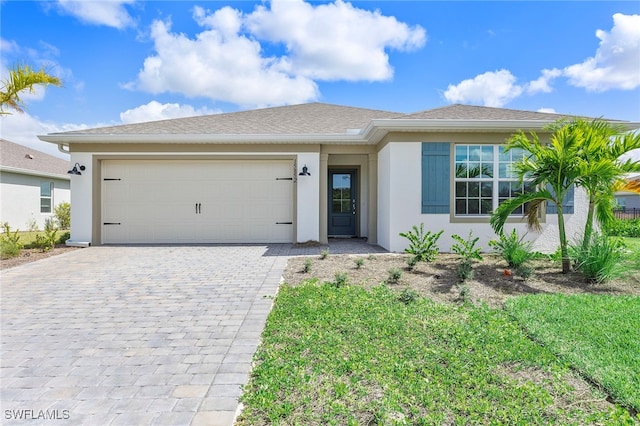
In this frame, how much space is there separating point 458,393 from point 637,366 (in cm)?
157

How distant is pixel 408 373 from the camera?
2.56 metres

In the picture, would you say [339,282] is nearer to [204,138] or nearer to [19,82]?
[204,138]

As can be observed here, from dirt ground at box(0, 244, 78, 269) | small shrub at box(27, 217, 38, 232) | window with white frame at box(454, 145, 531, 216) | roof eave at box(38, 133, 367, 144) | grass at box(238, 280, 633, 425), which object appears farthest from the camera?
small shrub at box(27, 217, 38, 232)

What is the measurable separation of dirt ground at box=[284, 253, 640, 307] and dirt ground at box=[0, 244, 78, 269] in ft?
19.0

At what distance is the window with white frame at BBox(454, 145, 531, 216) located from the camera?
815 centimetres

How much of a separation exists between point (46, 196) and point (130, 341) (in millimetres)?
17118

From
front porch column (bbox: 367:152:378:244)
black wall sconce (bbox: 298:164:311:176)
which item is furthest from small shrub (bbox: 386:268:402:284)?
black wall sconce (bbox: 298:164:311:176)

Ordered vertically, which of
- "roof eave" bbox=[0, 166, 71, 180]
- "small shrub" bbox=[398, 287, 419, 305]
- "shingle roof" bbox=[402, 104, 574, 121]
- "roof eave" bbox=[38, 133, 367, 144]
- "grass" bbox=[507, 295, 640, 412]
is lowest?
"grass" bbox=[507, 295, 640, 412]

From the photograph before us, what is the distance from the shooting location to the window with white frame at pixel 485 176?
8148mm

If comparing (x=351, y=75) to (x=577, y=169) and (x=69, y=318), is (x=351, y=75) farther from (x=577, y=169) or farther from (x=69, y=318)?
(x=69, y=318)

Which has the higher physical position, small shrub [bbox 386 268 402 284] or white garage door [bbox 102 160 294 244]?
white garage door [bbox 102 160 294 244]

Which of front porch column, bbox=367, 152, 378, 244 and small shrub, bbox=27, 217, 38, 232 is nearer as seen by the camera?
front porch column, bbox=367, 152, 378, 244

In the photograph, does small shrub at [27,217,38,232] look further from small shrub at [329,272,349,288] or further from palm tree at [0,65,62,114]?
small shrub at [329,272,349,288]

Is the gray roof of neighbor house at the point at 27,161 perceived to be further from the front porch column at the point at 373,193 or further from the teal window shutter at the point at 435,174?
the teal window shutter at the point at 435,174
